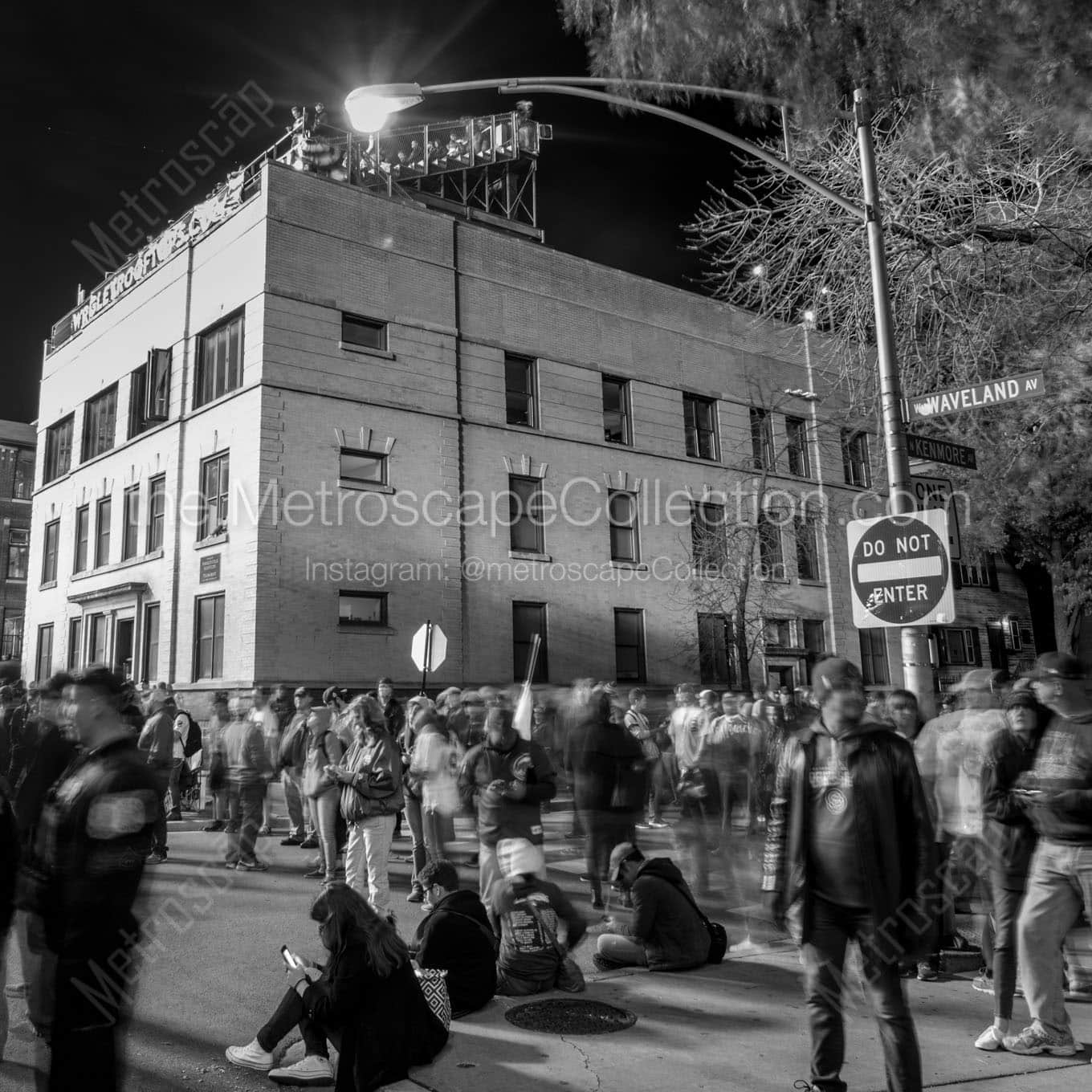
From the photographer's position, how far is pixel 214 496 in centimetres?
2308

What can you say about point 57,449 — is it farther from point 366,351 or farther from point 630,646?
point 630,646

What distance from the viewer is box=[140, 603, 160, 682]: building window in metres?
23.9

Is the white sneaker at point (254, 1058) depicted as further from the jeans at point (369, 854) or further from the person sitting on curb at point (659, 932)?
the jeans at point (369, 854)

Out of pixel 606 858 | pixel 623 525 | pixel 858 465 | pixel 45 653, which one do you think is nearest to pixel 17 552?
pixel 45 653

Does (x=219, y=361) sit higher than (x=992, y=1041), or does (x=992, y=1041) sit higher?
(x=219, y=361)

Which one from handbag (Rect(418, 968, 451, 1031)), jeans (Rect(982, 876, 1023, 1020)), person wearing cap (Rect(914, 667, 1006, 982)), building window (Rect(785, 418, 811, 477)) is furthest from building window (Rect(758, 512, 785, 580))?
handbag (Rect(418, 968, 451, 1031))

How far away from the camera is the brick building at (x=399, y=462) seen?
2200 cm

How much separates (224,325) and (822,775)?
2216cm

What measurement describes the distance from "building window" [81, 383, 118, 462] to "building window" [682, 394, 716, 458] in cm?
1600

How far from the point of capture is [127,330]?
27.6m

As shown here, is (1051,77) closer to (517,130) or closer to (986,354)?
(986,354)

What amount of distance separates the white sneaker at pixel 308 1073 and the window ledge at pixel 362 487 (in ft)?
58.4

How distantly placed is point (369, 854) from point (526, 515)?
56.1 feet

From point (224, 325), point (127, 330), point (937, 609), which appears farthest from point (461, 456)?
point (937, 609)
